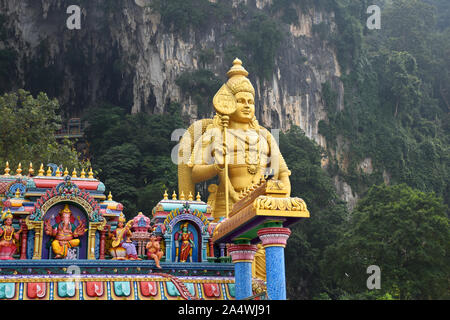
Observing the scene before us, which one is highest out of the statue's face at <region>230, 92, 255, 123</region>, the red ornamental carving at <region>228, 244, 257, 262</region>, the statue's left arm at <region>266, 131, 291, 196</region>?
the statue's face at <region>230, 92, 255, 123</region>

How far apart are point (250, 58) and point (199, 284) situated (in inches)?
1214

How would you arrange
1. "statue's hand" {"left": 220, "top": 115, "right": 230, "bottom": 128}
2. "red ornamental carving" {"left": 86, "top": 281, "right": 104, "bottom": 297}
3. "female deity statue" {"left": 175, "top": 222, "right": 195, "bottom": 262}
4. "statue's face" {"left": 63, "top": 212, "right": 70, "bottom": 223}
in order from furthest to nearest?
"statue's hand" {"left": 220, "top": 115, "right": 230, "bottom": 128} < "female deity statue" {"left": 175, "top": 222, "right": 195, "bottom": 262} < "statue's face" {"left": 63, "top": 212, "right": 70, "bottom": 223} < "red ornamental carving" {"left": 86, "top": 281, "right": 104, "bottom": 297}

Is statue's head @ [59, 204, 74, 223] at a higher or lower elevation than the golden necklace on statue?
lower

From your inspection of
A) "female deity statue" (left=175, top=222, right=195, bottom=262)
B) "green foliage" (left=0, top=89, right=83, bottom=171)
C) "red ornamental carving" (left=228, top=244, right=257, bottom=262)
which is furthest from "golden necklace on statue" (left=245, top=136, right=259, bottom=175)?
"green foliage" (left=0, top=89, right=83, bottom=171)

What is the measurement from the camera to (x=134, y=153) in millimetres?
33188

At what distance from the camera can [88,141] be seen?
37.6 meters

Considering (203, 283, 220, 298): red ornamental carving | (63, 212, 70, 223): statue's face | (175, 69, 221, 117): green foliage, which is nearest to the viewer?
(203, 283, 220, 298): red ornamental carving

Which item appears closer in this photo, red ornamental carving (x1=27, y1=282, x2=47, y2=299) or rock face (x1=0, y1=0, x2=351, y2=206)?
red ornamental carving (x1=27, y1=282, x2=47, y2=299)

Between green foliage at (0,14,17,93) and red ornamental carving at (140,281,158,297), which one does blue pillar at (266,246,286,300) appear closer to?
red ornamental carving at (140,281,158,297)

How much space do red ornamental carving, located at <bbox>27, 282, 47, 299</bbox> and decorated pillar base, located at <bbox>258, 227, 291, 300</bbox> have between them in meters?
3.70

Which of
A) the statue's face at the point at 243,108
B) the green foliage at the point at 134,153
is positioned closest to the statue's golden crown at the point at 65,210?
the statue's face at the point at 243,108

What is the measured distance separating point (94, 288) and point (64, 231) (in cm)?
135

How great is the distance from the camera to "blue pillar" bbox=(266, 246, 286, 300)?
26.4 feet
